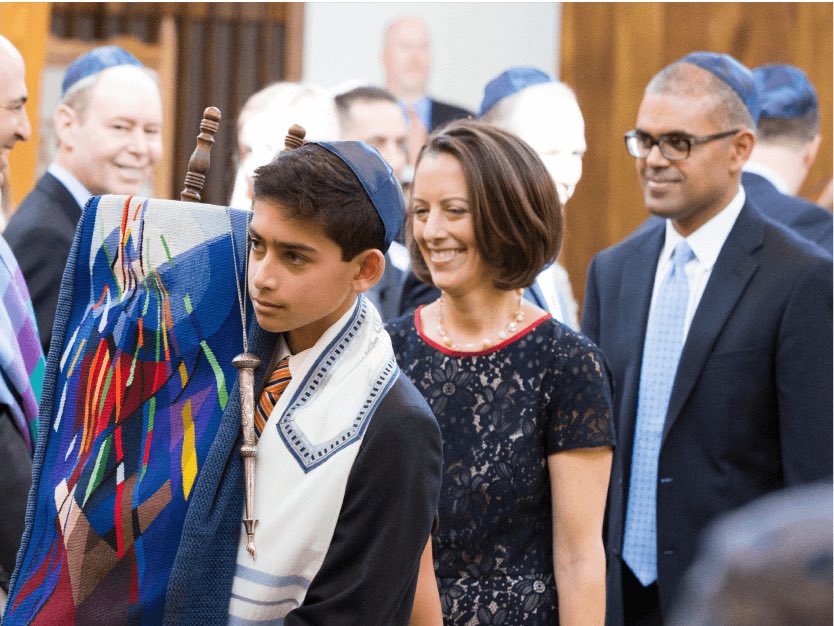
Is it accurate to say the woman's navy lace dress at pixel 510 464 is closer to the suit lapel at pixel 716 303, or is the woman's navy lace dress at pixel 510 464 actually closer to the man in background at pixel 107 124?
the suit lapel at pixel 716 303

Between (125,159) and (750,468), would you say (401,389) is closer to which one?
(750,468)

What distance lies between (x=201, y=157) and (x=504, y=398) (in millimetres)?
793

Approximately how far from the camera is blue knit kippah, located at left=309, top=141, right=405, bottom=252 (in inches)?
66.6

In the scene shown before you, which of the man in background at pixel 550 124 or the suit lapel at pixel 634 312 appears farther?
the man in background at pixel 550 124

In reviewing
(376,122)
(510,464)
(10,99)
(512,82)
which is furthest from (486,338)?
(376,122)

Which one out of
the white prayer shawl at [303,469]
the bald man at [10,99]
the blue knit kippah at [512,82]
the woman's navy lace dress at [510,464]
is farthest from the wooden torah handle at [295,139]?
the blue knit kippah at [512,82]

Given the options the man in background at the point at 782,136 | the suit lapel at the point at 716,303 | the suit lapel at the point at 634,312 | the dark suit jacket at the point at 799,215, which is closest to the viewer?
the suit lapel at the point at 716,303

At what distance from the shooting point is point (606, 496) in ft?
7.50

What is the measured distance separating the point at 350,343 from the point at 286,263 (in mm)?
145

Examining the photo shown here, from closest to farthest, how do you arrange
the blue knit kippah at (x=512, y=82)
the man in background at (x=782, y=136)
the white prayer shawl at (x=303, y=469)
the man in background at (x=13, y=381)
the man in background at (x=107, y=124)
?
the white prayer shawl at (x=303, y=469), the man in background at (x=13, y=381), the man in background at (x=107, y=124), the blue knit kippah at (x=512, y=82), the man in background at (x=782, y=136)

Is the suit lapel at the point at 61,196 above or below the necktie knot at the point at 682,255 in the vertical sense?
above

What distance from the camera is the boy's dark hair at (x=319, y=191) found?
1660mm

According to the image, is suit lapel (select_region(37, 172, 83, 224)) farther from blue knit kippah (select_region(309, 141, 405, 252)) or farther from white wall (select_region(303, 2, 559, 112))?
Answer: white wall (select_region(303, 2, 559, 112))

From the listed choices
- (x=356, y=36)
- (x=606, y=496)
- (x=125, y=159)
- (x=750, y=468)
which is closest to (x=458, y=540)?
(x=606, y=496)
